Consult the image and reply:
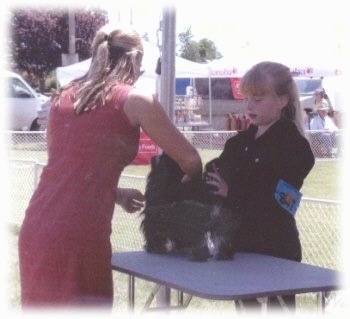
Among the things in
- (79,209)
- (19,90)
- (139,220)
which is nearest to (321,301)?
(79,209)

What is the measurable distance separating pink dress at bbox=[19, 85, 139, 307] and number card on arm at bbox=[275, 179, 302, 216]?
606 millimetres

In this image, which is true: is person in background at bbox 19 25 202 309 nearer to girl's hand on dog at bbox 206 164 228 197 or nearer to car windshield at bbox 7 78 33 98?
girl's hand on dog at bbox 206 164 228 197

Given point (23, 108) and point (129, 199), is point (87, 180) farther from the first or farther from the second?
point (23, 108)

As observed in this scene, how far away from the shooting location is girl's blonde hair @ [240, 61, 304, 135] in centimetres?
331

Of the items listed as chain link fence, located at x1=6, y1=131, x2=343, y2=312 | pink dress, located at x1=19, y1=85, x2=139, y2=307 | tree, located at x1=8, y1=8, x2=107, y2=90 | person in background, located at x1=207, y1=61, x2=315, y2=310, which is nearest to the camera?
pink dress, located at x1=19, y1=85, x2=139, y2=307

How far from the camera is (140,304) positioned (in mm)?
5250

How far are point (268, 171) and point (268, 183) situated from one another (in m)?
0.04

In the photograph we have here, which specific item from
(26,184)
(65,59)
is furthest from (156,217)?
(65,59)

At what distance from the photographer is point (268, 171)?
3.19 m

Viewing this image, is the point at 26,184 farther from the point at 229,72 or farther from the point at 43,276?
the point at 229,72

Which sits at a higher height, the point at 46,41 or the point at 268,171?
the point at 268,171

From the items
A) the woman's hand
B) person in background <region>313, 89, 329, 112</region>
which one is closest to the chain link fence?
the woman's hand

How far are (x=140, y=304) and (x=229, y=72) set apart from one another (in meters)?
12.2

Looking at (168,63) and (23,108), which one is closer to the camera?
(168,63)
